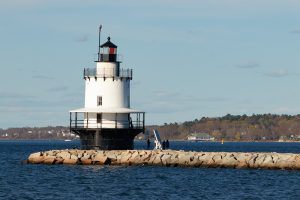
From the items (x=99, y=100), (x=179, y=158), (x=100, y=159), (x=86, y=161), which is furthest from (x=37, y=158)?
(x=179, y=158)

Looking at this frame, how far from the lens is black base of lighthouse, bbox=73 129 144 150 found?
221ft

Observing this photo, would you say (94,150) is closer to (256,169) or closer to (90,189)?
(256,169)

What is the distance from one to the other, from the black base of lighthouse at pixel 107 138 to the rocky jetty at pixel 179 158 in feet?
5.41

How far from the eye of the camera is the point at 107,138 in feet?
222

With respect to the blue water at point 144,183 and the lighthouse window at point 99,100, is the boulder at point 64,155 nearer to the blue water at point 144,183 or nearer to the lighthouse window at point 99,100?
the blue water at point 144,183

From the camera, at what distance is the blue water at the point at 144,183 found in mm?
47031

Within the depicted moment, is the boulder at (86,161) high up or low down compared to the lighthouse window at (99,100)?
down

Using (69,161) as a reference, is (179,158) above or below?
above

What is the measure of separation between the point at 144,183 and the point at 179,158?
12240 mm

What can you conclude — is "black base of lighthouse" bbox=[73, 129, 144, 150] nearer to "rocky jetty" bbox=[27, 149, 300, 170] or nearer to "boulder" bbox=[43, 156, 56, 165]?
"rocky jetty" bbox=[27, 149, 300, 170]

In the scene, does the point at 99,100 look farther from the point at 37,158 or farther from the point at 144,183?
the point at 144,183

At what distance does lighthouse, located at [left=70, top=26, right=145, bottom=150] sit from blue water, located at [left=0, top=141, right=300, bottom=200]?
3.85 meters

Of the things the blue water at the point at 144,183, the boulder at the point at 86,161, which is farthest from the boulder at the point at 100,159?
the blue water at the point at 144,183

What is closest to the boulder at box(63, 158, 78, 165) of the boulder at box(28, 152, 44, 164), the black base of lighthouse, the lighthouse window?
the black base of lighthouse
